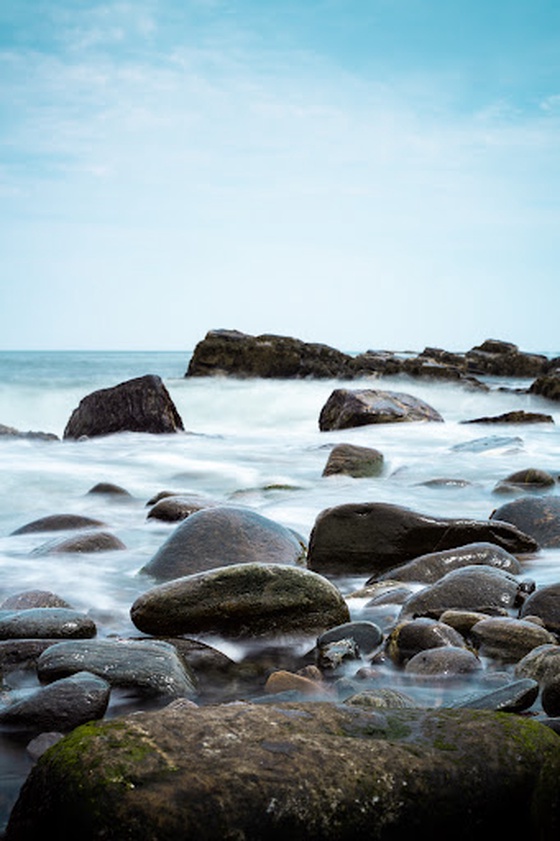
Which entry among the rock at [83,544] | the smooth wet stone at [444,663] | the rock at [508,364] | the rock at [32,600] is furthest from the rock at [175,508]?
the rock at [508,364]

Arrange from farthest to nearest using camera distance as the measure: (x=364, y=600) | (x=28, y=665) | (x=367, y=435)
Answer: (x=367, y=435)
(x=364, y=600)
(x=28, y=665)

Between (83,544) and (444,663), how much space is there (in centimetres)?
299

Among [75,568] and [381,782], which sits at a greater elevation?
[381,782]

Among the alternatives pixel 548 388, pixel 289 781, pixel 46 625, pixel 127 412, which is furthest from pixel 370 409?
pixel 289 781

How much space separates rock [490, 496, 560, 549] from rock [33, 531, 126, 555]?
102 inches

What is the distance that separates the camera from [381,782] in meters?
1.83

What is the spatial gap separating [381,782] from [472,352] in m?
42.8

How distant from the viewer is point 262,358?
3130 cm

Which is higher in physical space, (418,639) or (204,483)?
(418,639)

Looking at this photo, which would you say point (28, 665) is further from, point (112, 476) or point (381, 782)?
point (112, 476)

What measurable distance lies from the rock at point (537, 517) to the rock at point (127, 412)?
788 cm

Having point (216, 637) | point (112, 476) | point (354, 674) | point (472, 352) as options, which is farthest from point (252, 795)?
point (472, 352)

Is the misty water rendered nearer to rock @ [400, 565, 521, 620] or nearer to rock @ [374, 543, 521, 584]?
rock @ [374, 543, 521, 584]

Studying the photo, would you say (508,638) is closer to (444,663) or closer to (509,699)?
(444,663)
